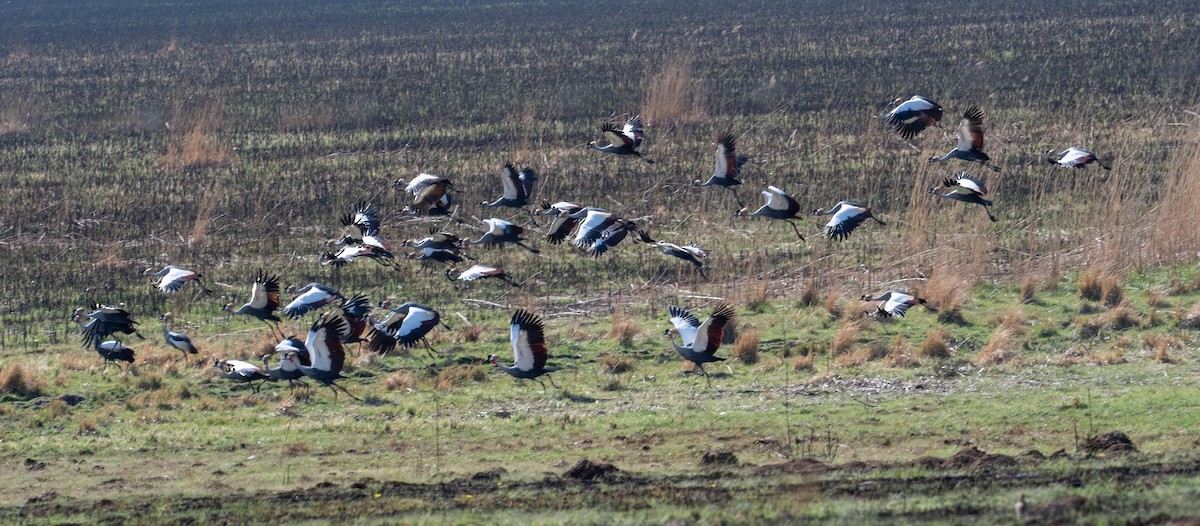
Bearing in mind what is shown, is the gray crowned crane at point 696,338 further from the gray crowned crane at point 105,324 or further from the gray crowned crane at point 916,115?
the gray crowned crane at point 105,324

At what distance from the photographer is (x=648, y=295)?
22.0 m

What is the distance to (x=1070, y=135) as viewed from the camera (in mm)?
30578

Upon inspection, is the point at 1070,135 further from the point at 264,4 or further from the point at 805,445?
the point at 264,4

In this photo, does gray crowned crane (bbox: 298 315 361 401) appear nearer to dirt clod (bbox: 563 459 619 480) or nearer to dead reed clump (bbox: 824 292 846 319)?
dirt clod (bbox: 563 459 619 480)

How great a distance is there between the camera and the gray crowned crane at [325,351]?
48.9 ft

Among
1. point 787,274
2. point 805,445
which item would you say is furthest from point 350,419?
point 787,274

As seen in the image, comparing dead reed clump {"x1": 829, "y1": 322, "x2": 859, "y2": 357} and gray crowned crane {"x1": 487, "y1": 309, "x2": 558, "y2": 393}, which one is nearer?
gray crowned crane {"x1": 487, "y1": 309, "x2": 558, "y2": 393}

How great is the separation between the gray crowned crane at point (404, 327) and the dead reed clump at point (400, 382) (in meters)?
1.93

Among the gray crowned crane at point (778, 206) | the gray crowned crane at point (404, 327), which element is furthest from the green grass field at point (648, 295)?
the gray crowned crane at point (778, 206)

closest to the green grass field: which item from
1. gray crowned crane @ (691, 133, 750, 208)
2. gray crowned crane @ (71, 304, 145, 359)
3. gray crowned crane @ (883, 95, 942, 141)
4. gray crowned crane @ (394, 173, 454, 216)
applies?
gray crowned crane @ (71, 304, 145, 359)

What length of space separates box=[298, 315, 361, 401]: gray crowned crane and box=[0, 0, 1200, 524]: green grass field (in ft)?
2.68

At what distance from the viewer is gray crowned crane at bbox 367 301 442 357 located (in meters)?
15.9

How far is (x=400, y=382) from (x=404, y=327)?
2575mm

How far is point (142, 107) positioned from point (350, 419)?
2620 centimetres
